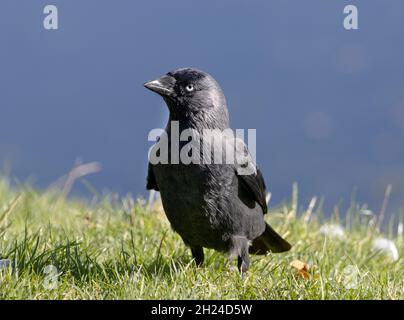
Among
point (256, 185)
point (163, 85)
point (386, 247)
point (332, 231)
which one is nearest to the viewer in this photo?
point (163, 85)

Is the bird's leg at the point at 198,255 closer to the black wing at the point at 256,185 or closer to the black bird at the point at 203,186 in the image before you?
the black bird at the point at 203,186

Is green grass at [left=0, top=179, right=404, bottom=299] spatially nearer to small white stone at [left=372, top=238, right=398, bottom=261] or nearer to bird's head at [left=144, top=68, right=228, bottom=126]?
small white stone at [left=372, top=238, right=398, bottom=261]

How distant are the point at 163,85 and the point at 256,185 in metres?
0.93

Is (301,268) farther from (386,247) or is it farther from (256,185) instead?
(386,247)

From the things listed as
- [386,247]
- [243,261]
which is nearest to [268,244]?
[243,261]

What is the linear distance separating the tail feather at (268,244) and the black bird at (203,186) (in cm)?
48

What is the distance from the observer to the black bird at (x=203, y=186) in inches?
199

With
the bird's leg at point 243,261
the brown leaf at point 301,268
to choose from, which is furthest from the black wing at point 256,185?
the brown leaf at point 301,268

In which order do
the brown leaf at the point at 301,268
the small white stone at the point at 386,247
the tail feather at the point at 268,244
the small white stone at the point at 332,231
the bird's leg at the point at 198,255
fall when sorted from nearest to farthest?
1. the brown leaf at the point at 301,268
2. the bird's leg at the point at 198,255
3. the tail feather at the point at 268,244
4. the small white stone at the point at 386,247
5. the small white stone at the point at 332,231

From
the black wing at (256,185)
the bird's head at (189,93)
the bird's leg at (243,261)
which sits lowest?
the bird's leg at (243,261)

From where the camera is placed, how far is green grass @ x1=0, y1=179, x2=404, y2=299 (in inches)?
184

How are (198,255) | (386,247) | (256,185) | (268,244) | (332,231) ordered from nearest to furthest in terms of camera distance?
(256,185)
(198,255)
(268,244)
(386,247)
(332,231)

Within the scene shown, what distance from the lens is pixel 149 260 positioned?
5684 millimetres

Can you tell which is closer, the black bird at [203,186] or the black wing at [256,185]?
the black bird at [203,186]
